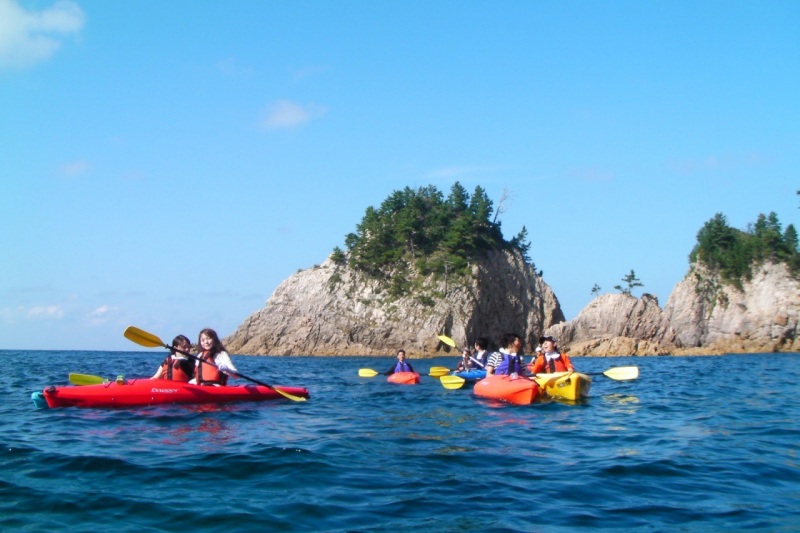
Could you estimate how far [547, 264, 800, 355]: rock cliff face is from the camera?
53844 mm

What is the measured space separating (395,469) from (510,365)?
7437 mm

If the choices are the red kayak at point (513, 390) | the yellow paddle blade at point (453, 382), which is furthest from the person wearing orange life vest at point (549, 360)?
the yellow paddle blade at point (453, 382)

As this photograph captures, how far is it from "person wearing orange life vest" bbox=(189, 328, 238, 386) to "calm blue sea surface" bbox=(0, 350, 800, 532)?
74 cm

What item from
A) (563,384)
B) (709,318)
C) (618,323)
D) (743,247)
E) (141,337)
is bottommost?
(563,384)

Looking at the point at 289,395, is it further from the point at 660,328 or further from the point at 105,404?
the point at 660,328

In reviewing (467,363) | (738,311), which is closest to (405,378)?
(467,363)

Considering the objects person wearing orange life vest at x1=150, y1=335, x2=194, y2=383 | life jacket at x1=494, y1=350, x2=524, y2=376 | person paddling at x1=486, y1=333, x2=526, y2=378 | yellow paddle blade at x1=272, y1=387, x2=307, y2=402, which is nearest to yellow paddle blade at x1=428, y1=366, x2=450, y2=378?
person paddling at x1=486, y1=333, x2=526, y2=378

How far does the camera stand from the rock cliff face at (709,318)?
53.8 meters

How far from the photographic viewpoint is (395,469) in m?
6.96

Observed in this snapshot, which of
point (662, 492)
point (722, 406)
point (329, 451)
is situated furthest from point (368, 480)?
point (722, 406)

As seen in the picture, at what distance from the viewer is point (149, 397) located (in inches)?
450

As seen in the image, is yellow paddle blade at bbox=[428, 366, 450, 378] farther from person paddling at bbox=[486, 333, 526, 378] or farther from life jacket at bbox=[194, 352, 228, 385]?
life jacket at bbox=[194, 352, 228, 385]

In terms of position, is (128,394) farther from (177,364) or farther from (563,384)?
(563,384)

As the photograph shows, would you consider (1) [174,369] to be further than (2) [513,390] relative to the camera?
No
